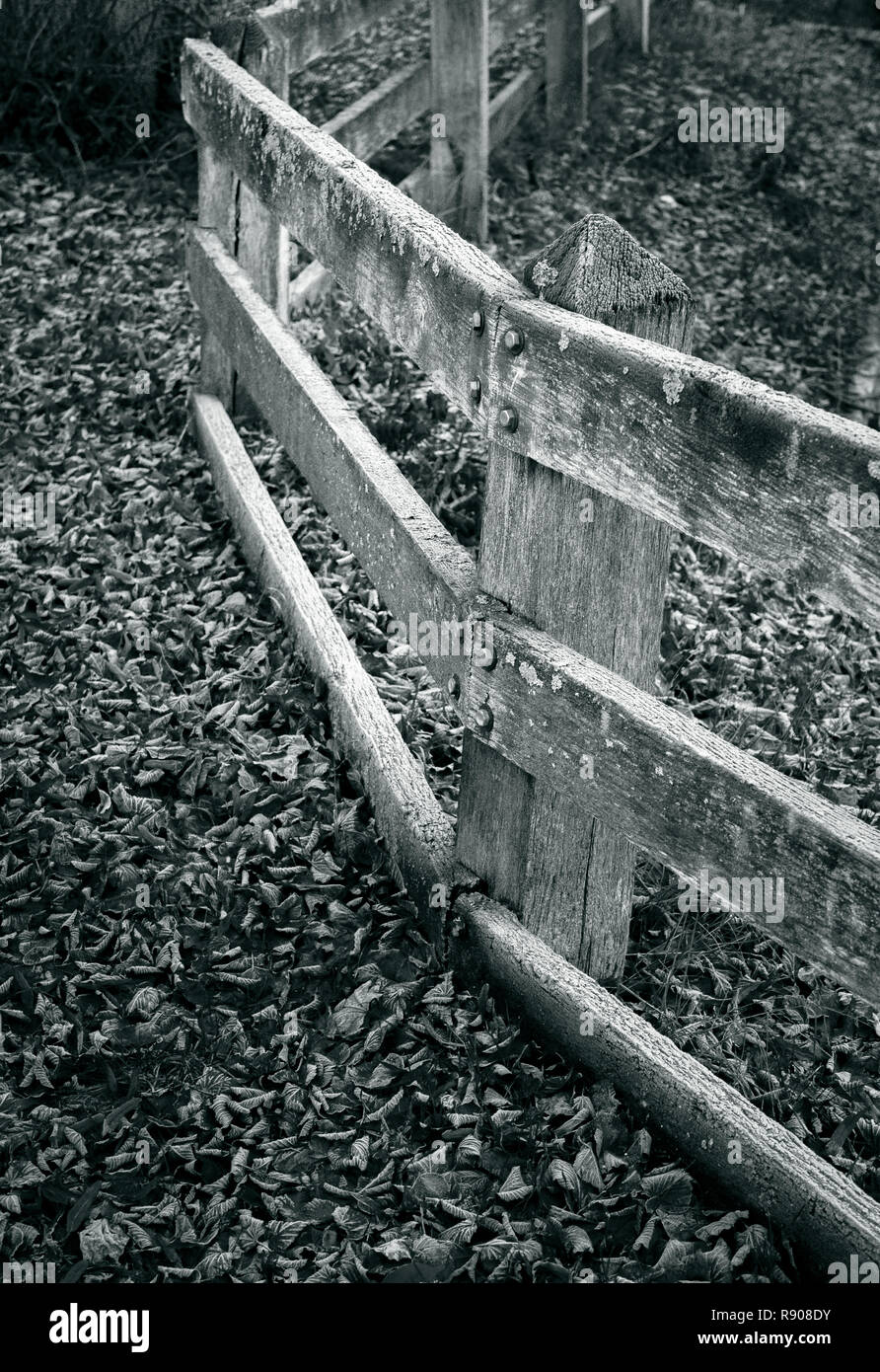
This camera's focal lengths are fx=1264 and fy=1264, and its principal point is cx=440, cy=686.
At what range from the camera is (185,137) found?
27.9 feet

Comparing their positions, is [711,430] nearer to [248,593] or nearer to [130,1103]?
[130,1103]

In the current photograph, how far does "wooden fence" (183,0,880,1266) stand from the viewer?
2.18 m

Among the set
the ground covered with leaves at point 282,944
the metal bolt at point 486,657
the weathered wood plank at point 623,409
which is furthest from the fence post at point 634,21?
the metal bolt at point 486,657

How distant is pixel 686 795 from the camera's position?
2.47 m

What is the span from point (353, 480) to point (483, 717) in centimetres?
106

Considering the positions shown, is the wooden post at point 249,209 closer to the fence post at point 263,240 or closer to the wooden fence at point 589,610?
the fence post at point 263,240

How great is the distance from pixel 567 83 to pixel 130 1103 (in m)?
8.93

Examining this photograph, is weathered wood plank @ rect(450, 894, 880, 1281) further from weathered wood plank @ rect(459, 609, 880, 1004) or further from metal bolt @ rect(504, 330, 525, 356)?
metal bolt @ rect(504, 330, 525, 356)

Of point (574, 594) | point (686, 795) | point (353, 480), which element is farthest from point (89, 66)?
point (686, 795)

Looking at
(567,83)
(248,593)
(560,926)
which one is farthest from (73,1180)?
(567,83)

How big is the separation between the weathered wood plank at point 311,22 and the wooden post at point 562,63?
10.7 ft

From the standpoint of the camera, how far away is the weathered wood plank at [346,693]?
3.52m

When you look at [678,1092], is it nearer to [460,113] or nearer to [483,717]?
[483,717]

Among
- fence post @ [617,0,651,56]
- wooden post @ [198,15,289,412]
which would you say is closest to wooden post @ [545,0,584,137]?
fence post @ [617,0,651,56]
